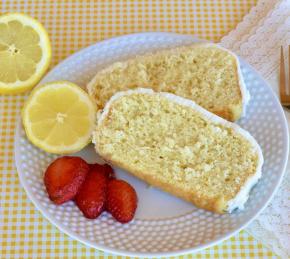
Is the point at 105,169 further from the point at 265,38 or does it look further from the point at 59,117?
the point at 265,38

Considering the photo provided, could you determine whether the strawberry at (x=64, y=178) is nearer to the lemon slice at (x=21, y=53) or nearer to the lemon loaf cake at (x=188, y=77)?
the lemon loaf cake at (x=188, y=77)

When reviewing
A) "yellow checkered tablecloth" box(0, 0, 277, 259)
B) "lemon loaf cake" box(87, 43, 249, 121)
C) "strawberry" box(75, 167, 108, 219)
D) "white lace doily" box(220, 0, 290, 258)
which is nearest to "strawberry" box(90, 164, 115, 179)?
"strawberry" box(75, 167, 108, 219)

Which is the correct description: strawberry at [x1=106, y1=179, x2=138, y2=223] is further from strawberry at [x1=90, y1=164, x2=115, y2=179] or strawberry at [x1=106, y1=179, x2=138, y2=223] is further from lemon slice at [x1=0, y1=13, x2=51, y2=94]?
lemon slice at [x1=0, y1=13, x2=51, y2=94]

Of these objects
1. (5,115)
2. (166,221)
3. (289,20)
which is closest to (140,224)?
(166,221)

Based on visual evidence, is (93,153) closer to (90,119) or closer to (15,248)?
(90,119)

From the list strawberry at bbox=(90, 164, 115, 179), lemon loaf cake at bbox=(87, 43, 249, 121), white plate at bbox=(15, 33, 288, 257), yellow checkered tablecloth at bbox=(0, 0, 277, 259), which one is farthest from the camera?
yellow checkered tablecloth at bbox=(0, 0, 277, 259)

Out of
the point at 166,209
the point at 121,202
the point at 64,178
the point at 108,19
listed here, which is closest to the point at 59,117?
Result: the point at 64,178

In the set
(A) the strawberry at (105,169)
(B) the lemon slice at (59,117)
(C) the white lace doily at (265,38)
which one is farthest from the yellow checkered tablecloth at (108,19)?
(A) the strawberry at (105,169)
